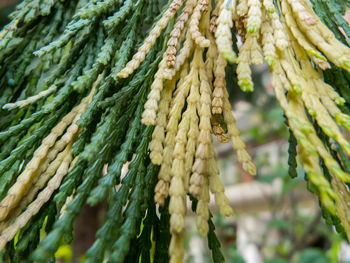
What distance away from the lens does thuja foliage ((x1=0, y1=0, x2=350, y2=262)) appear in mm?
504

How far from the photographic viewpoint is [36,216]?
0.60 meters

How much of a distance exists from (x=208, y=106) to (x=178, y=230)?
0.26 metres

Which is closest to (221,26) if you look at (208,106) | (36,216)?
(208,106)

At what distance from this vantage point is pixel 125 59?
66 centimetres

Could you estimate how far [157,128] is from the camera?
0.60m

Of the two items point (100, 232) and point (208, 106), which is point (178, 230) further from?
point (208, 106)

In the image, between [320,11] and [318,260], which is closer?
[320,11]

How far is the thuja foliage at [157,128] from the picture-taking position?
1.65 ft

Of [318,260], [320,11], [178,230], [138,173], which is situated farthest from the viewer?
[318,260]

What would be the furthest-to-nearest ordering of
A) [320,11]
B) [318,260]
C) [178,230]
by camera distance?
1. [318,260]
2. [320,11]
3. [178,230]

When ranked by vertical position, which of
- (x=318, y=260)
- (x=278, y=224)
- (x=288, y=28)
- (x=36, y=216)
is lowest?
(x=318, y=260)

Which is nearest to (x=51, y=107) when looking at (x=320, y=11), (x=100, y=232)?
(x=100, y=232)

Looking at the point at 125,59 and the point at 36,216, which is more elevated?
the point at 125,59

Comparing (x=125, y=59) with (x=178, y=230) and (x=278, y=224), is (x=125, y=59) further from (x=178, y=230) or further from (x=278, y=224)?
(x=278, y=224)
